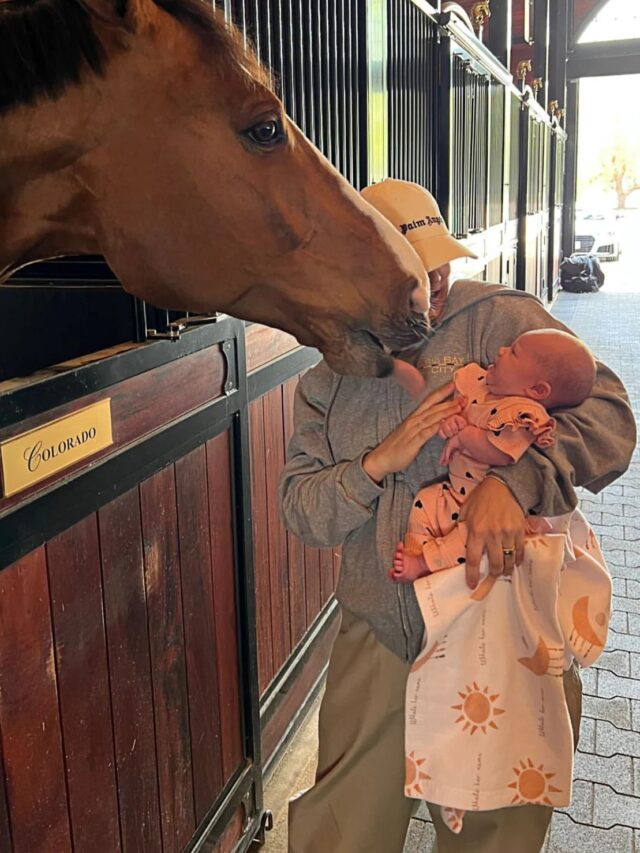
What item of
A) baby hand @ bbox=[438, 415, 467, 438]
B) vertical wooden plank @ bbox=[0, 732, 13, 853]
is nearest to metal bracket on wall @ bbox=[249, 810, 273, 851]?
vertical wooden plank @ bbox=[0, 732, 13, 853]

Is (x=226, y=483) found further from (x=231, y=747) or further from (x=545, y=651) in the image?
(x=545, y=651)

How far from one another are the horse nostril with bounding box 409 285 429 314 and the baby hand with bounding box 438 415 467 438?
0.19m

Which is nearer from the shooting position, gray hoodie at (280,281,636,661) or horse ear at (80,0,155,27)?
horse ear at (80,0,155,27)

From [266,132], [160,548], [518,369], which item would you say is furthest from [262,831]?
[266,132]

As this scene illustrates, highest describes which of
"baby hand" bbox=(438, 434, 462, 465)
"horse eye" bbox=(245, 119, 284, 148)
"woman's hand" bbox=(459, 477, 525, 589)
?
"horse eye" bbox=(245, 119, 284, 148)

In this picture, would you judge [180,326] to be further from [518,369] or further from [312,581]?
[312,581]

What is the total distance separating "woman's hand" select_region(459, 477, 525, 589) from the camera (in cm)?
114

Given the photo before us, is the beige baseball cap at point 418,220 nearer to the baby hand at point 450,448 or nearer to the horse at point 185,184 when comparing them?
the horse at point 185,184

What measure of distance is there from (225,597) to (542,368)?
2.89ft

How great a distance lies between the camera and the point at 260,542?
1.98 metres

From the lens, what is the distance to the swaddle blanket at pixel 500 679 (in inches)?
46.5

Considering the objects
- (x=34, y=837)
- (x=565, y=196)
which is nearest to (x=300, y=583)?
(x=34, y=837)

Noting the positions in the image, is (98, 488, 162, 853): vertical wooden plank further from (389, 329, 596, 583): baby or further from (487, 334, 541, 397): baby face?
(487, 334, 541, 397): baby face

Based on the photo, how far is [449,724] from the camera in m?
1.21
